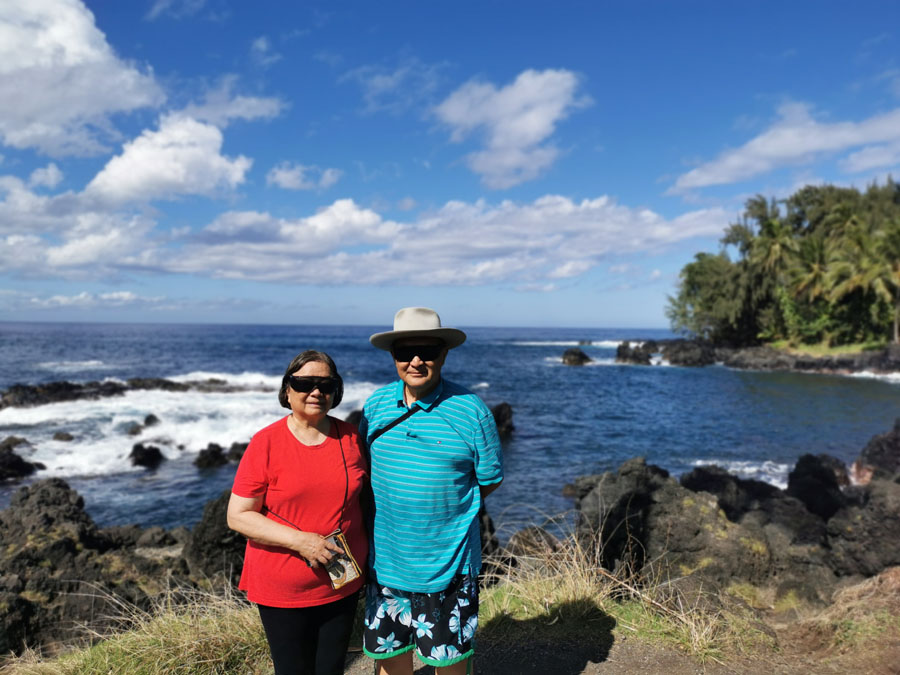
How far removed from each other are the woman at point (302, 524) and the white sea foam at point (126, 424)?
52.3 feet

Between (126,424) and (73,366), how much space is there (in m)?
32.2

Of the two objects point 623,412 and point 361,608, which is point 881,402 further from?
point 361,608

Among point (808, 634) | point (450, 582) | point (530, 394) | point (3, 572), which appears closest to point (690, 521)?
Result: point (808, 634)

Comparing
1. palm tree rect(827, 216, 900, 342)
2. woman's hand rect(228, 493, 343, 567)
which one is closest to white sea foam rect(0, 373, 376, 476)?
woman's hand rect(228, 493, 343, 567)

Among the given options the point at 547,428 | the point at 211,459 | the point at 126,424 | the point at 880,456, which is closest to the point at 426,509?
the point at 880,456

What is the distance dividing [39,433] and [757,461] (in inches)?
900

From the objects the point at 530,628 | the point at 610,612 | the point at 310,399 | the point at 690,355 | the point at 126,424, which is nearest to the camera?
the point at 310,399

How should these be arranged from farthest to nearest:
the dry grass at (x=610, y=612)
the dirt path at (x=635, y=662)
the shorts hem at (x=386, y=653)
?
the dry grass at (x=610, y=612)
the dirt path at (x=635, y=662)
the shorts hem at (x=386, y=653)

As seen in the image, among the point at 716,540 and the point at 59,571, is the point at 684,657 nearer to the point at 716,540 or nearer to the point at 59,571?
the point at 716,540

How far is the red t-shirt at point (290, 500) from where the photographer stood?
2436 millimetres

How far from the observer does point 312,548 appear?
2393 mm

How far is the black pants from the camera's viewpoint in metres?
2.47

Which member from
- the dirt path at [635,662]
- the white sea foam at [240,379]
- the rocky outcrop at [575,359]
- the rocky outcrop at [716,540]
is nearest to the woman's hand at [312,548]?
the dirt path at [635,662]

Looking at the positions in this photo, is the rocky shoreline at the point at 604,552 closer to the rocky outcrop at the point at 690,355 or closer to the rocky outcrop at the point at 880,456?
the rocky outcrop at the point at 880,456
